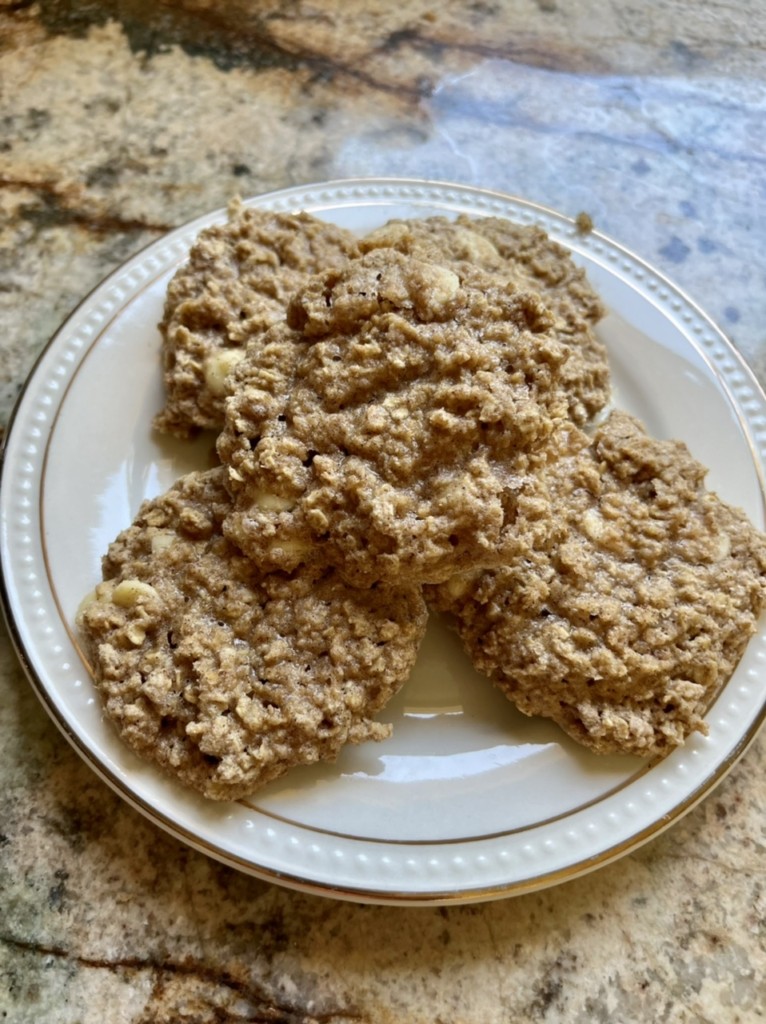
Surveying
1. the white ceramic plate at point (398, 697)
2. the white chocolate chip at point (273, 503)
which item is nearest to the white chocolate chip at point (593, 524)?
the white ceramic plate at point (398, 697)

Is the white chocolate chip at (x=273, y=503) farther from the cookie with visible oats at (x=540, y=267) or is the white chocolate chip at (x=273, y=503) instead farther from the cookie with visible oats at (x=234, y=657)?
the cookie with visible oats at (x=540, y=267)

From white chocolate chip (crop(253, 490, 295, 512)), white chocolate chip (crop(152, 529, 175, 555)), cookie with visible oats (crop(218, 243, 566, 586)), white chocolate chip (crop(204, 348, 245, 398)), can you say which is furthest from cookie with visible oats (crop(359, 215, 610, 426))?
white chocolate chip (crop(152, 529, 175, 555))

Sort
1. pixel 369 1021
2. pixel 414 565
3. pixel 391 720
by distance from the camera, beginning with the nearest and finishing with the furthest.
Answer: pixel 414 565
pixel 369 1021
pixel 391 720

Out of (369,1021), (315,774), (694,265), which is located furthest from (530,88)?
(369,1021)

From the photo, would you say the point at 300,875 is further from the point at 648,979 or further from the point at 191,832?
the point at 648,979

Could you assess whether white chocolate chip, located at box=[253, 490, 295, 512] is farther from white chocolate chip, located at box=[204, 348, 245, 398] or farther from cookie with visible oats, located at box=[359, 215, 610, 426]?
cookie with visible oats, located at box=[359, 215, 610, 426]

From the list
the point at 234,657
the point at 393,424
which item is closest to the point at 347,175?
the point at 393,424

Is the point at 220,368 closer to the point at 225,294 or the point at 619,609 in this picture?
the point at 225,294
